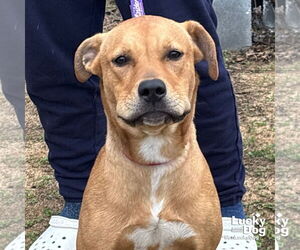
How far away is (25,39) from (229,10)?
3374 mm

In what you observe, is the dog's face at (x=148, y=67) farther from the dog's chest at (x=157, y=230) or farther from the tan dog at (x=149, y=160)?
the dog's chest at (x=157, y=230)

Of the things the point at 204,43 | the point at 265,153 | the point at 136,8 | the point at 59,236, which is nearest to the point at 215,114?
the point at 204,43

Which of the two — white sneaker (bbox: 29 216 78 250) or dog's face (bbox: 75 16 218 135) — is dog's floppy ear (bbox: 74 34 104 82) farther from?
white sneaker (bbox: 29 216 78 250)

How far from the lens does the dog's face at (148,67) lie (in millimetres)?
2301

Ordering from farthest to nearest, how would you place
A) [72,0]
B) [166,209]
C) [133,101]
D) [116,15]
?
1. [116,15]
2. [72,0]
3. [166,209]
4. [133,101]

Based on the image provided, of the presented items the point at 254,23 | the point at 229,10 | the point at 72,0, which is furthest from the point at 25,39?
the point at 254,23

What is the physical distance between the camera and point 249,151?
426cm

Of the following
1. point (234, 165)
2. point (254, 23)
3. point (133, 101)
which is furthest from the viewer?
point (254, 23)

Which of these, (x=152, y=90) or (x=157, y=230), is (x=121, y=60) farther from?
(x=157, y=230)

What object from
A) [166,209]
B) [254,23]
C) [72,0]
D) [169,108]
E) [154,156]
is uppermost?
[72,0]

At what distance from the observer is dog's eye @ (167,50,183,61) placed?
7.97ft

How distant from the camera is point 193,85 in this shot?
2.50m

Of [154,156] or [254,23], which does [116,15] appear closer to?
[254,23]

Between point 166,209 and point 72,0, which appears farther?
point 72,0
